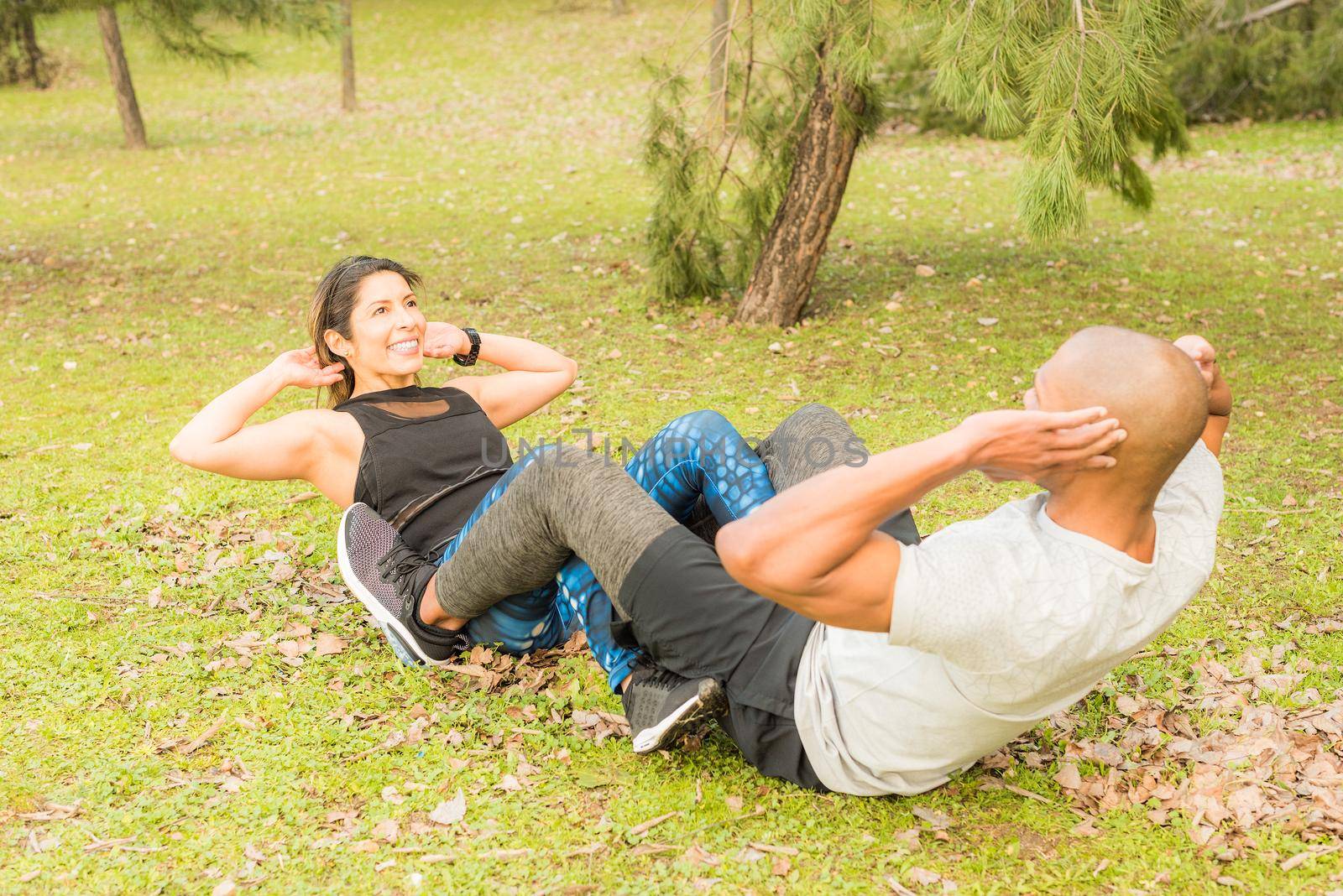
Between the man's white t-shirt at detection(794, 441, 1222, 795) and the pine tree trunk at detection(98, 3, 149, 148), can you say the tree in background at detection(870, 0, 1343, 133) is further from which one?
the man's white t-shirt at detection(794, 441, 1222, 795)

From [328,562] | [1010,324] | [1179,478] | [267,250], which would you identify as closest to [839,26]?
[1010,324]

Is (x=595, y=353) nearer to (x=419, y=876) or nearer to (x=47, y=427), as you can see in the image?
(x=47, y=427)

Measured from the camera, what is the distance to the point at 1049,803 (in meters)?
2.76

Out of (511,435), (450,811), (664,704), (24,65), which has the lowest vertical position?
(24,65)

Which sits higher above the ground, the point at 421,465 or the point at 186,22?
the point at 186,22

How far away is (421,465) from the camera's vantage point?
11.6 feet

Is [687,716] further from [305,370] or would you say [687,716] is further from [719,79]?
[719,79]

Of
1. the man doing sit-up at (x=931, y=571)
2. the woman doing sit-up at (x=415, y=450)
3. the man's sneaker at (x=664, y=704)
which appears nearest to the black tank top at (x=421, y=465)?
the woman doing sit-up at (x=415, y=450)

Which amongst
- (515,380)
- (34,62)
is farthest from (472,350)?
(34,62)

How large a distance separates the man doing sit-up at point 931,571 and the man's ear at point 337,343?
114cm

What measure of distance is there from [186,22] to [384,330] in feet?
24.4

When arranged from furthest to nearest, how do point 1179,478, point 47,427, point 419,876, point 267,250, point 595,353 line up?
point 267,250 < point 595,353 < point 47,427 < point 419,876 < point 1179,478

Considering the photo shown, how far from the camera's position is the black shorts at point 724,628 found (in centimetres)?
257

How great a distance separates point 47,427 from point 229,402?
2841 millimetres
